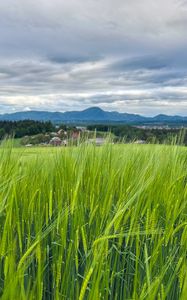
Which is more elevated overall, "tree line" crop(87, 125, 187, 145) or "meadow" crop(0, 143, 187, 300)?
"tree line" crop(87, 125, 187, 145)

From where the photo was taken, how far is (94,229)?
4.02 feet

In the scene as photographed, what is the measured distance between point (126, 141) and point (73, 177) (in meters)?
0.83

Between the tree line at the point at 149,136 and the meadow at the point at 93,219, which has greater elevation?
the tree line at the point at 149,136

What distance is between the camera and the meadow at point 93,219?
968mm

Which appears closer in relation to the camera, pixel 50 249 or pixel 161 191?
pixel 50 249

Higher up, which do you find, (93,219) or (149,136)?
(149,136)

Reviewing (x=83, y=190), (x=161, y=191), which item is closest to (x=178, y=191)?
(x=161, y=191)

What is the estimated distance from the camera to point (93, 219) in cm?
124

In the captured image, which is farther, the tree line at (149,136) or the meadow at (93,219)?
the tree line at (149,136)

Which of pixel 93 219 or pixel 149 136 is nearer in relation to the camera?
pixel 93 219

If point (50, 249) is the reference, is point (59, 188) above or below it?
above

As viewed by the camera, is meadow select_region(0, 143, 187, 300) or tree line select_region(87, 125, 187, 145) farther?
Result: tree line select_region(87, 125, 187, 145)

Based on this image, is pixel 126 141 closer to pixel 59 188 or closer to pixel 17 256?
pixel 59 188

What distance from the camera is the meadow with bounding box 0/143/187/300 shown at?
968 mm
